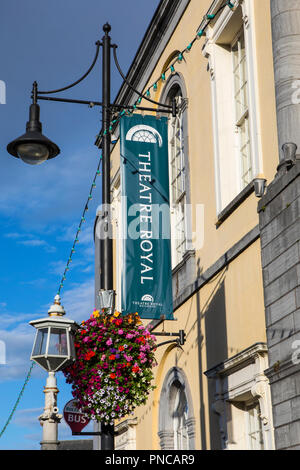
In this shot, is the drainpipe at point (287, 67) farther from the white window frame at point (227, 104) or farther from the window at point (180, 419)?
the window at point (180, 419)

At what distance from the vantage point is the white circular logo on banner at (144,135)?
13.3 m

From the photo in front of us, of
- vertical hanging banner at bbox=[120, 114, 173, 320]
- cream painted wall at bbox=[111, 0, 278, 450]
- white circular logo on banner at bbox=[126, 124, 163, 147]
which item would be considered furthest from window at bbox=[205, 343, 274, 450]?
white circular logo on banner at bbox=[126, 124, 163, 147]

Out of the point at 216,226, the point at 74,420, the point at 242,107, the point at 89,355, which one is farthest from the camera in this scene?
the point at 74,420

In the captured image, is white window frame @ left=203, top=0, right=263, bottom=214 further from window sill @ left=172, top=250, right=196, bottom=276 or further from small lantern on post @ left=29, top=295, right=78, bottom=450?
small lantern on post @ left=29, top=295, right=78, bottom=450

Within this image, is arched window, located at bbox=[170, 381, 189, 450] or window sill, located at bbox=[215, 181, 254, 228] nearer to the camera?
window sill, located at bbox=[215, 181, 254, 228]

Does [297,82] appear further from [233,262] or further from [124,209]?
[124,209]

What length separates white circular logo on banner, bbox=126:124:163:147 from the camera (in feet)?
43.6

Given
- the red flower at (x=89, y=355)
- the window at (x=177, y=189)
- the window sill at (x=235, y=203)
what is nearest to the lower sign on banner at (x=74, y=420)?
the window at (x=177, y=189)

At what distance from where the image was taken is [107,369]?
9070 millimetres

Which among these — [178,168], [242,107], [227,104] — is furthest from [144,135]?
[178,168]

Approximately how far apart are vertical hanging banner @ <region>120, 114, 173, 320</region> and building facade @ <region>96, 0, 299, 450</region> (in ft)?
1.90

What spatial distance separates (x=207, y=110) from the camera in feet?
43.3

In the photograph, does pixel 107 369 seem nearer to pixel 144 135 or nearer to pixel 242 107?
pixel 242 107

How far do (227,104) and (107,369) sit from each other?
550 centimetres
